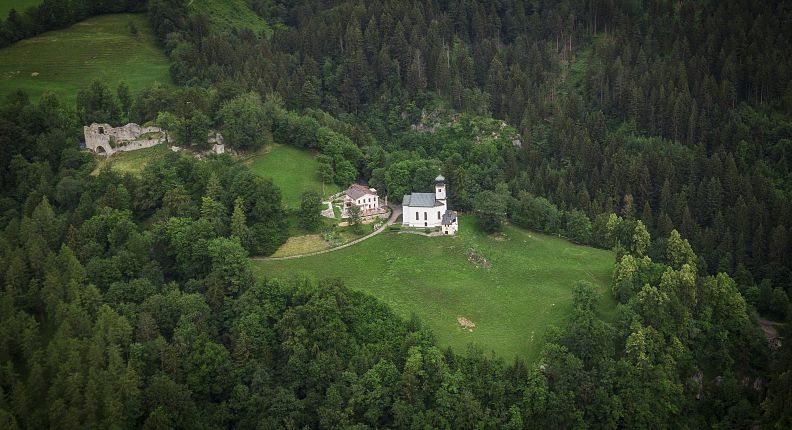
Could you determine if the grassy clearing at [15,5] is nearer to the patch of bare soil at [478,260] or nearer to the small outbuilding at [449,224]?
the small outbuilding at [449,224]

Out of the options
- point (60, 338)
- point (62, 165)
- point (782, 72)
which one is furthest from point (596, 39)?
point (60, 338)

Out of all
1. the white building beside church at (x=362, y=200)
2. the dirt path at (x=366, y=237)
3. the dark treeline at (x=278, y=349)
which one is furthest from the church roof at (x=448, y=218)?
the dark treeline at (x=278, y=349)

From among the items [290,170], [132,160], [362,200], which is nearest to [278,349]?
[362,200]

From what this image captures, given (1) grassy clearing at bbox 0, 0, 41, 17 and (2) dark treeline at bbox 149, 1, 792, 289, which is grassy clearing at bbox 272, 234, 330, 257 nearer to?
(2) dark treeline at bbox 149, 1, 792, 289

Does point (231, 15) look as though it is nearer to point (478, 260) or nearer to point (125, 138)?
point (125, 138)

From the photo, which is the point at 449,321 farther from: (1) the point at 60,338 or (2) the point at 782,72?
(2) the point at 782,72

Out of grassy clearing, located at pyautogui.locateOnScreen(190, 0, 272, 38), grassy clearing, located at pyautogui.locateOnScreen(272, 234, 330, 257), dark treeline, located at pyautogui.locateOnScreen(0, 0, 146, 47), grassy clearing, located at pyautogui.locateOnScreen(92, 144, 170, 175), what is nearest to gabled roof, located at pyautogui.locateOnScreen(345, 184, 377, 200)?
grassy clearing, located at pyautogui.locateOnScreen(272, 234, 330, 257)
